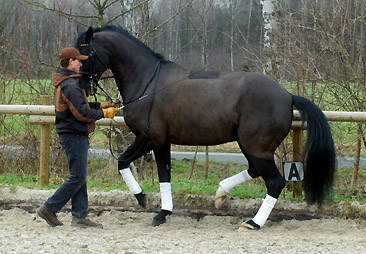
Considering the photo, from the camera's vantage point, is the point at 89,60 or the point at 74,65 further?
the point at 89,60

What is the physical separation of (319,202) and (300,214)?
519mm

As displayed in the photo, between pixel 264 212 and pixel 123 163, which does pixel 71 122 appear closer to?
pixel 123 163

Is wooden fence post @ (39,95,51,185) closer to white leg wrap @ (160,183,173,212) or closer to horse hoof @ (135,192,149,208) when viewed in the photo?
horse hoof @ (135,192,149,208)

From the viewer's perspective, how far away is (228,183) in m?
6.05

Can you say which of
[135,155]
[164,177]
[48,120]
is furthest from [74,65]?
[48,120]

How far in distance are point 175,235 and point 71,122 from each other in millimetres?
1573

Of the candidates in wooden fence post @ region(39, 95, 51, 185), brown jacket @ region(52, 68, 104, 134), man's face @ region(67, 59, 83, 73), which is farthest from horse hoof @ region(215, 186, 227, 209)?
wooden fence post @ region(39, 95, 51, 185)

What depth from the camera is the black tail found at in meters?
5.54

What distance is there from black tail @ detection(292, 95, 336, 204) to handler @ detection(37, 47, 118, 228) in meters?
2.15

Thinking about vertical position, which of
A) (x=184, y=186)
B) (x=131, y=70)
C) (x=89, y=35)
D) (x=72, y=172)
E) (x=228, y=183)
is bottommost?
(x=184, y=186)

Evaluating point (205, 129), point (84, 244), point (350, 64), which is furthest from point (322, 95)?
point (84, 244)

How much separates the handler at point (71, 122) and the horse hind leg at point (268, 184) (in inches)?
64.8

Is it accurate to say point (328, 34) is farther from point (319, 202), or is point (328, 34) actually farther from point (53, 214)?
point (53, 214)

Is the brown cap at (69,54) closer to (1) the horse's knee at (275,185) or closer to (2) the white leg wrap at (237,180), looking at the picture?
(2) the white leg wrap at (237,180)
